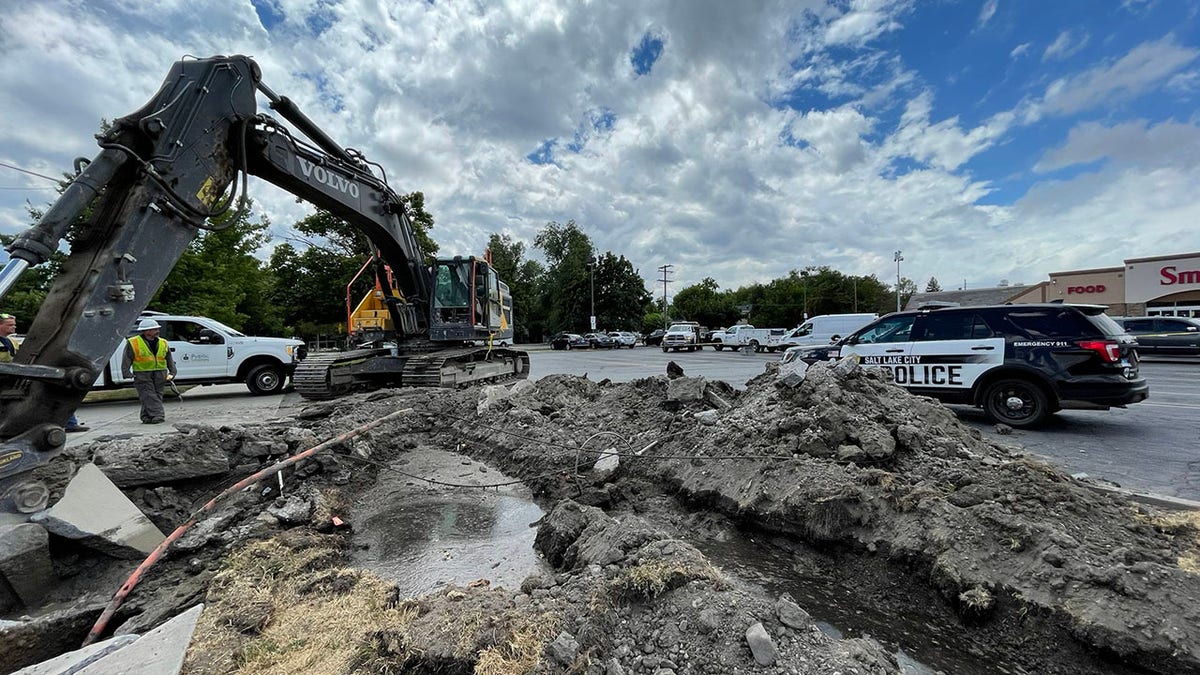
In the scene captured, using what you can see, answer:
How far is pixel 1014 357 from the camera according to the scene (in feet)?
22.9

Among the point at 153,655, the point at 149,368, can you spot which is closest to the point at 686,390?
the point at 153,655

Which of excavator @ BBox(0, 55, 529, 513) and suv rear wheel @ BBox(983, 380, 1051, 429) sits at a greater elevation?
excavator @ BBox(0, 55, 529, 513)

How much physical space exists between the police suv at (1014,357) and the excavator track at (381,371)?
6.76 metres

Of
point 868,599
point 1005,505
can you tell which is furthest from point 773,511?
point 1005,505

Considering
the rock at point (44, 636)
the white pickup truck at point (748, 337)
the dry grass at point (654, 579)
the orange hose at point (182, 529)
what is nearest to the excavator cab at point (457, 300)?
the orange hose at point (182, 529)

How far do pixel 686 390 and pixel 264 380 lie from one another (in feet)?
37.3

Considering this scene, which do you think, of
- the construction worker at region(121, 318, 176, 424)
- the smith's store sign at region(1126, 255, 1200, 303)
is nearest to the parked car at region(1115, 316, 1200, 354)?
the smith's store sign at region(1126, 255, 1200, 303)

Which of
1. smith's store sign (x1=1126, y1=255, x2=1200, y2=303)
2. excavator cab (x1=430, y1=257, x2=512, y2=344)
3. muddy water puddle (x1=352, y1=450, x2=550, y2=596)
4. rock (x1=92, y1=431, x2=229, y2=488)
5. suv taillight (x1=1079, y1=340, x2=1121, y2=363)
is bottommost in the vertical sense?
muddy water puddle (x1=352, y1=450, x2=550, y2=596)

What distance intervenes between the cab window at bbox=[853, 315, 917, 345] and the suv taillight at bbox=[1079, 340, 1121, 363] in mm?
2160

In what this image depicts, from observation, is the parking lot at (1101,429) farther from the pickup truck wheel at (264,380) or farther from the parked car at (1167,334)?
the parked car at (1167,334)

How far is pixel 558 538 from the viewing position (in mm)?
3596

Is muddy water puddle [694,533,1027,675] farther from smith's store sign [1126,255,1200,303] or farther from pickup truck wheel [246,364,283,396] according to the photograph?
smith's store sign [1126,255,1200,303]

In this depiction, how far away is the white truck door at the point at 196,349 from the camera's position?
11.1m

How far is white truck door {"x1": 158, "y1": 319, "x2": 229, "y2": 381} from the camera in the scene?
11.1 m
